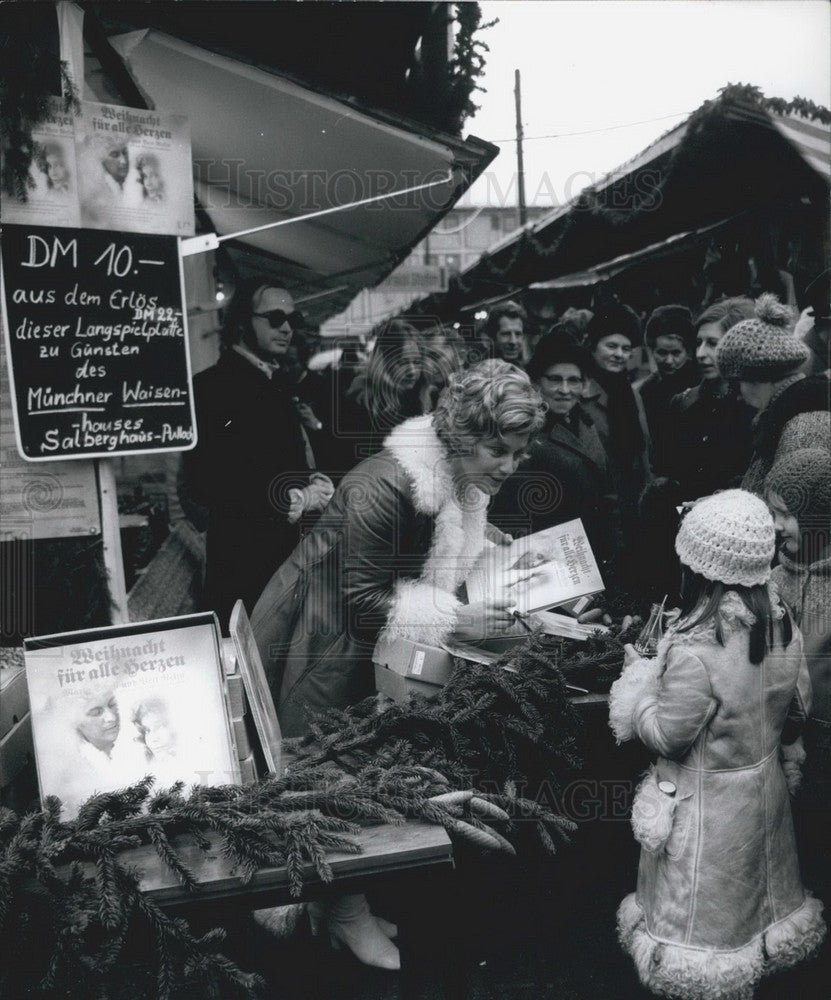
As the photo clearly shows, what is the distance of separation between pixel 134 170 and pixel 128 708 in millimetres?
1895

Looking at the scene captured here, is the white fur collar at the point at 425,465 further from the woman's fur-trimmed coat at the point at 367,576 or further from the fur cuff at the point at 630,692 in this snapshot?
the fur cuff at the point at 630,692

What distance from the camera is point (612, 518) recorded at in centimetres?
380

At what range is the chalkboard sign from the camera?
2871 millimetres

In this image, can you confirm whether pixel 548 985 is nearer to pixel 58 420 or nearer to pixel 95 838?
pixel 95 838

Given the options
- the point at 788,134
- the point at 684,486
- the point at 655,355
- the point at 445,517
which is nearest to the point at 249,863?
the point at 445,517

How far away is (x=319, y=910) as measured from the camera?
2730 millimetres

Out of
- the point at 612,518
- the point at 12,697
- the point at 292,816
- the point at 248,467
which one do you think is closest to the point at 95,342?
the point at 248,467

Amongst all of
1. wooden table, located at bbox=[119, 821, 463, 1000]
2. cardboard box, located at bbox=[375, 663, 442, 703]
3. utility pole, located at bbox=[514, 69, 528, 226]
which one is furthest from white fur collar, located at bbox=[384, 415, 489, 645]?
utility pole, located at bbox=[514, 69, 528, 226]

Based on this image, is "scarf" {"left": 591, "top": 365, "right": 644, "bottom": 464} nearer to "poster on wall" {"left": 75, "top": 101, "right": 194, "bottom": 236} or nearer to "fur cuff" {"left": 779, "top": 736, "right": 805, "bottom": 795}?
"fur cuff" {"left": 779, "top": 736, "right": 805, "bottom": 795}

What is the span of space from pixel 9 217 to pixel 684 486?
2.81 metres

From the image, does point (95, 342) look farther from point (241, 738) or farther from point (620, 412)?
point (620, 412)

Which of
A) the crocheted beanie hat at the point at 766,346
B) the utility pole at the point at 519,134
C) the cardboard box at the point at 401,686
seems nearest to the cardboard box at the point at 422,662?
the cardboard box at the point at 401,686

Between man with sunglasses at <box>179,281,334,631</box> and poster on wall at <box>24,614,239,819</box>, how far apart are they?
1.45 m

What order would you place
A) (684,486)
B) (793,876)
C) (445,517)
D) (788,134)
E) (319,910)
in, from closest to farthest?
(793,876) < (319,910) < (445,517) < (788,134) < (684,486)
